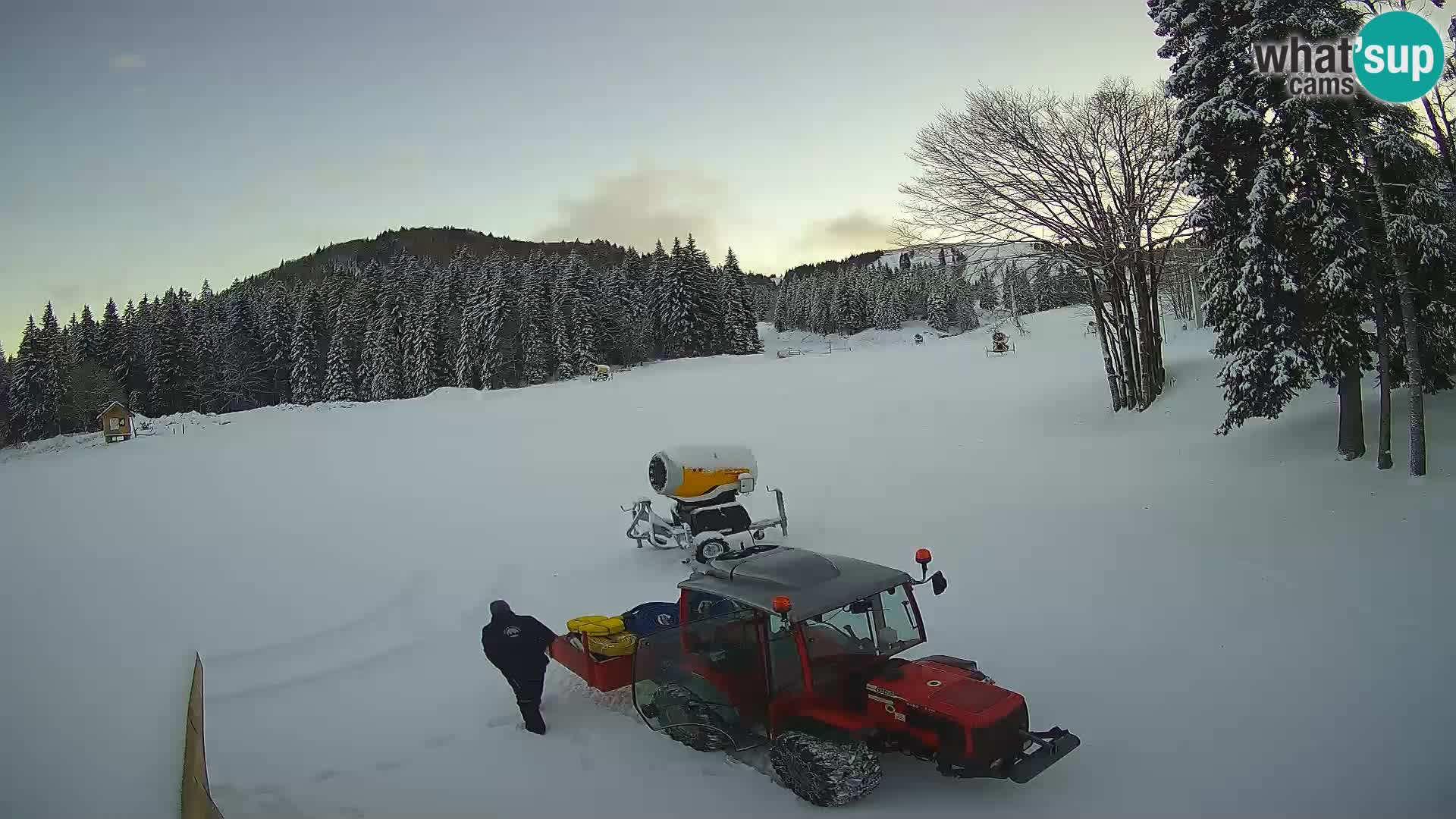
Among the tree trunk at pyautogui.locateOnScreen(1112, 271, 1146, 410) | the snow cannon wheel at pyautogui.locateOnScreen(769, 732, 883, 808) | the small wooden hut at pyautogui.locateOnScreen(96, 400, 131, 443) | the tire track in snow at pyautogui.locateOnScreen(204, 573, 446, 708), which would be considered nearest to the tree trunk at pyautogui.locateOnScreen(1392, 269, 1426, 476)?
the tree trunk at pyautogui.locateOnScreen(1112, 271, 1146, 410)

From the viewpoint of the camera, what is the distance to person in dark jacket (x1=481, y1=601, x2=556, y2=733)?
269 inches

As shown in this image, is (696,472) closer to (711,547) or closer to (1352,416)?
(711,547)

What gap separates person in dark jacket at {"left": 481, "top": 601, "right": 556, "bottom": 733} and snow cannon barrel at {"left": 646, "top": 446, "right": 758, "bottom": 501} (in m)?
5.60

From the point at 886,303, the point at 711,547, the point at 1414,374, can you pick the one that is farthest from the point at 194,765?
the point at 886,303

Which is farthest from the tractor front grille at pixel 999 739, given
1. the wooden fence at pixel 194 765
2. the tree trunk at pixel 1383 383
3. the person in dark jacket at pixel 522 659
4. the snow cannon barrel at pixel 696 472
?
the tree trunk at pixel 1383 383

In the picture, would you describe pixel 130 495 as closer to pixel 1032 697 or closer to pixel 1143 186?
pixel 1032 697

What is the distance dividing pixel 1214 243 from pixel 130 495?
81.7ft

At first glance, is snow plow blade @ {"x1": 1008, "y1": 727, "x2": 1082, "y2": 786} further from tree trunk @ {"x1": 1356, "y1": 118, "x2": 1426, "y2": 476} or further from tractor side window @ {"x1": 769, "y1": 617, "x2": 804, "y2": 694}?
tree trunk @ {"x1": 1356, "y1": 118, "x2": 1426, "y2": 476}

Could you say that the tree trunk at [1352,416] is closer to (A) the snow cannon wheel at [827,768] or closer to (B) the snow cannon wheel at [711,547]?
(B) the snow cannon wheel at [711,547]

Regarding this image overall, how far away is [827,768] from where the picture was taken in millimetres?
5102

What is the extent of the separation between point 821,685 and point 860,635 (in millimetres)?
503

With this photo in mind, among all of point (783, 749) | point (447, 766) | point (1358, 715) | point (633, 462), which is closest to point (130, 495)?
point (633, 462)

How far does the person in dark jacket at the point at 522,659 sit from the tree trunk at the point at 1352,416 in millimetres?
13793

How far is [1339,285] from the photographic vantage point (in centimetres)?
1252
